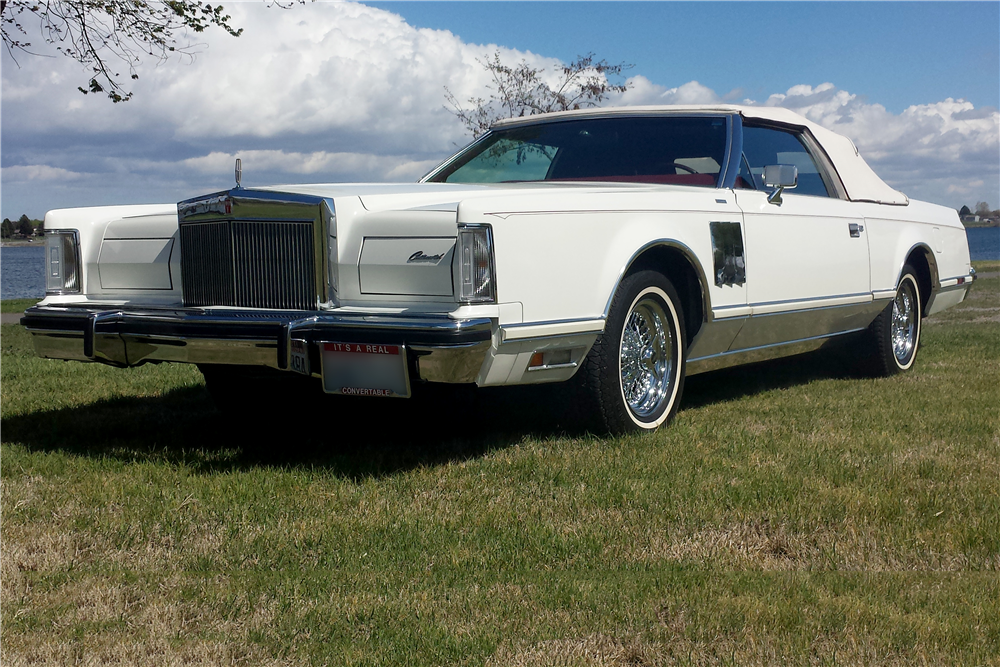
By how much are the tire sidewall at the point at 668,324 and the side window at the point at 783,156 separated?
1187mm

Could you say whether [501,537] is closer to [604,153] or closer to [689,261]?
[689,261]

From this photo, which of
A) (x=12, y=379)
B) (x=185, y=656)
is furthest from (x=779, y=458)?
A: (x=12, y=379)

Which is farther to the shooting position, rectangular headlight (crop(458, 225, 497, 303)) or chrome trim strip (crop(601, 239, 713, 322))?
chrome trim strip (crop(601, 239, 713, 322))

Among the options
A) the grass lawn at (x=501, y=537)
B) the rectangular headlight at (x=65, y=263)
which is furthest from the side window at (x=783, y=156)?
the rectangular headlight at (x=65, y=263)

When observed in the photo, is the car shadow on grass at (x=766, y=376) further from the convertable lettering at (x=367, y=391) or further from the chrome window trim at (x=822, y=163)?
the convertable lettering at (x=367, y=391)

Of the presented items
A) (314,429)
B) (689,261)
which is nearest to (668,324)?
(689,261)

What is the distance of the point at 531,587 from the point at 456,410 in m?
2.22

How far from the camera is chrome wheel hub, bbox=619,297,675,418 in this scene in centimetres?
461

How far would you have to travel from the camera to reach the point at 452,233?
377 cm

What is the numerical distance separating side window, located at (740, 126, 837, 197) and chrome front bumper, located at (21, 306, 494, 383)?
2.58m

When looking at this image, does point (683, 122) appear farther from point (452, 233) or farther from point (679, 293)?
point (452, 233)

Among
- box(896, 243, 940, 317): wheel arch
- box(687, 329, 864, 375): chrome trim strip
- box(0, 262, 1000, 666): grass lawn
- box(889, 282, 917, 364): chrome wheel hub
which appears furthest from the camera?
box(896, 243, 940, 317): wheel arch

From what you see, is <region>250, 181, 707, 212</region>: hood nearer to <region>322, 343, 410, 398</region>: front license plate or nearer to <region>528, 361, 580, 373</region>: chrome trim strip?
<region>322, 343, 410, 398</region>: front license plate

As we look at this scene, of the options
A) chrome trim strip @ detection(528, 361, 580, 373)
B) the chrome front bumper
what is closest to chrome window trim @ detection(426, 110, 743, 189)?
chrome trim strip @ detection(528, 361, 580, 373)
